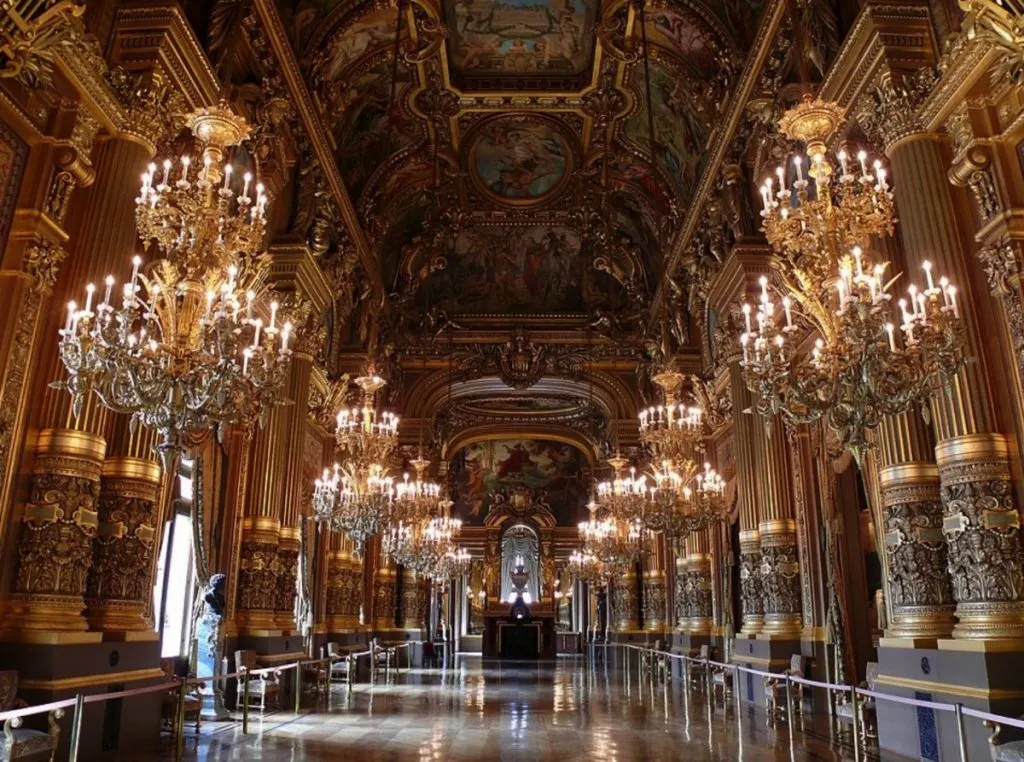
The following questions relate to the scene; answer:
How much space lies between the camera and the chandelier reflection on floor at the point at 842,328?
549 cm

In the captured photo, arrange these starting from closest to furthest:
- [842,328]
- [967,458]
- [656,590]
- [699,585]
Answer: [842,328] < [967,458] < [699,585] < [656,590]

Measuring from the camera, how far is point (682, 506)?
1114 cm

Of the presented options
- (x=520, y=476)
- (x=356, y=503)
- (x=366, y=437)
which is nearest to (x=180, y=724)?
(x=356, y=503)

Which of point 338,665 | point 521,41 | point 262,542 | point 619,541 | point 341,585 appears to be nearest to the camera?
point 262,542

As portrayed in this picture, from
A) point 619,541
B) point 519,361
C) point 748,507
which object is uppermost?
point 519,361

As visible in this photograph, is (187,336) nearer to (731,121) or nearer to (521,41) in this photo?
(731,121)

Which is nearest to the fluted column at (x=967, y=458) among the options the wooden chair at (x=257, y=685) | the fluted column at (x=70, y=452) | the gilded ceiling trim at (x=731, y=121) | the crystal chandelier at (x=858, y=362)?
the crystal chandelier at (x=858, y=362)

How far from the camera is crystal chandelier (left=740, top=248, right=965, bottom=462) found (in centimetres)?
546

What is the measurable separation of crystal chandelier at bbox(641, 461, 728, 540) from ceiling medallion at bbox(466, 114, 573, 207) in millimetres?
9381

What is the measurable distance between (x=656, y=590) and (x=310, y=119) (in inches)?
620

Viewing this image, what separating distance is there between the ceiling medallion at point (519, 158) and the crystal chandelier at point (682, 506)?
30.8ft

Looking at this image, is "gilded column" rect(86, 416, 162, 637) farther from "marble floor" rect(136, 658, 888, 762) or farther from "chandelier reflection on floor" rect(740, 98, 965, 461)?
"chandelier reflection on floor" rect(740, 98, 965, 461)

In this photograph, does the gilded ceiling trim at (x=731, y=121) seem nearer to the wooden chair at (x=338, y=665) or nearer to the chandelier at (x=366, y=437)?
the chandelier at (x=366, y=437)

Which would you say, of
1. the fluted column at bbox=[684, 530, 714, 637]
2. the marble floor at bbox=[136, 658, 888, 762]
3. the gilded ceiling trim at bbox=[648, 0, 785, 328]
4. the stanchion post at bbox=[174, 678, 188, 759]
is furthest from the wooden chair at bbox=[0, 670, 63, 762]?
the fluted column at bbox=[684, 530, 714, 637]
